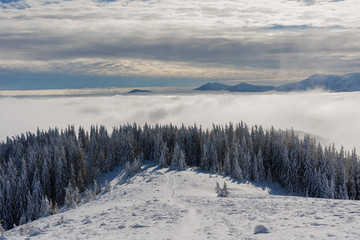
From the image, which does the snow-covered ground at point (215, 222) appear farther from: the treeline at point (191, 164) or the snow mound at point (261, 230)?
the treeline at point (191, 164)

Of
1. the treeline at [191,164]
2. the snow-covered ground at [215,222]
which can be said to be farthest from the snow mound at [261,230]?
the treeline at [191,164]

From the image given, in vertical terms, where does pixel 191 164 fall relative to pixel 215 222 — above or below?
below

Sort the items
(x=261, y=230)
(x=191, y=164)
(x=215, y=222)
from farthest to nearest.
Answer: (x=191, y=164), (x=215, y=222), (x=261, y=230)

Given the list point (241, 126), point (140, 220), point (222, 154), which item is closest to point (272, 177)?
point (222, 154)

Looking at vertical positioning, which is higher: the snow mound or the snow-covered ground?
the snow mound

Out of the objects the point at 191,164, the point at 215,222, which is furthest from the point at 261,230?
the point at 191,164

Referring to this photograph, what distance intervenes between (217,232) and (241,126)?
10253 cm

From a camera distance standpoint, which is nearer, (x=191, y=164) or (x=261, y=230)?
(x=261, y=230)

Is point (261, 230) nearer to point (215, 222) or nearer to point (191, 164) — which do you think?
point (215, 222)

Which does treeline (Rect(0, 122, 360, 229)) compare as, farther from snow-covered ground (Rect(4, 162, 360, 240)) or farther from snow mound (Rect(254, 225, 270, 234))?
snow mound (Rect(254, 225, 270, 234))

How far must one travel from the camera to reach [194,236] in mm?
20516

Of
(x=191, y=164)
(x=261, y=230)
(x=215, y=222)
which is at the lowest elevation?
(x=191, y=164)

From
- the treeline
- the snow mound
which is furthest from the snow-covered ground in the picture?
the treeline

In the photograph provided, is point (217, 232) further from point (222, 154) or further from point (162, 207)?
point (222, 154)
